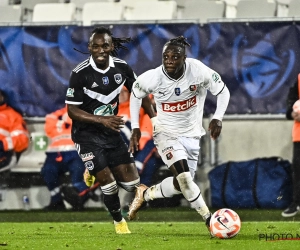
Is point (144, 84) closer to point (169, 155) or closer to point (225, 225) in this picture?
point (169, 155)

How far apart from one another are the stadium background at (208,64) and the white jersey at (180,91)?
3630 mm

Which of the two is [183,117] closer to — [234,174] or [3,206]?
[234,174]

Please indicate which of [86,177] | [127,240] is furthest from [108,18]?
[127,240]

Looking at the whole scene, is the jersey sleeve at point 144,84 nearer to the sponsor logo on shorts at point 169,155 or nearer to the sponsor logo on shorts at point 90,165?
the sponsor logo on shorts at point 169,155

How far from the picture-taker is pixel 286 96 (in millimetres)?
13227

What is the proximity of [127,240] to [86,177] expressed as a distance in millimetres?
1558

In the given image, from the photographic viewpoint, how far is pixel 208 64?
13352 millimetres

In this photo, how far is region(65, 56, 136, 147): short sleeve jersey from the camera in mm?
9625

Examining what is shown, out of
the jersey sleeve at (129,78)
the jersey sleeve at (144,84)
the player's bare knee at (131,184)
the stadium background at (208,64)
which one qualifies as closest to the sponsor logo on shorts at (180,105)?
the jersey sleeve at (144,84)

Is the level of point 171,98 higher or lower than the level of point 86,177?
higher

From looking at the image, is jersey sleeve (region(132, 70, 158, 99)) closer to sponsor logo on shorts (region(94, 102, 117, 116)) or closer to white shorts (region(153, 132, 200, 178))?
sponsor logo on shorts (region(94, 102, 117, 116))

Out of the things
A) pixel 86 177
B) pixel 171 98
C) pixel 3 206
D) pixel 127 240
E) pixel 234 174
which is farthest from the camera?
pixel 3 206

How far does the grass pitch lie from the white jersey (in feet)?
3.73

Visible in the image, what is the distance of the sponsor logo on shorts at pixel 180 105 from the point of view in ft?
31.5
